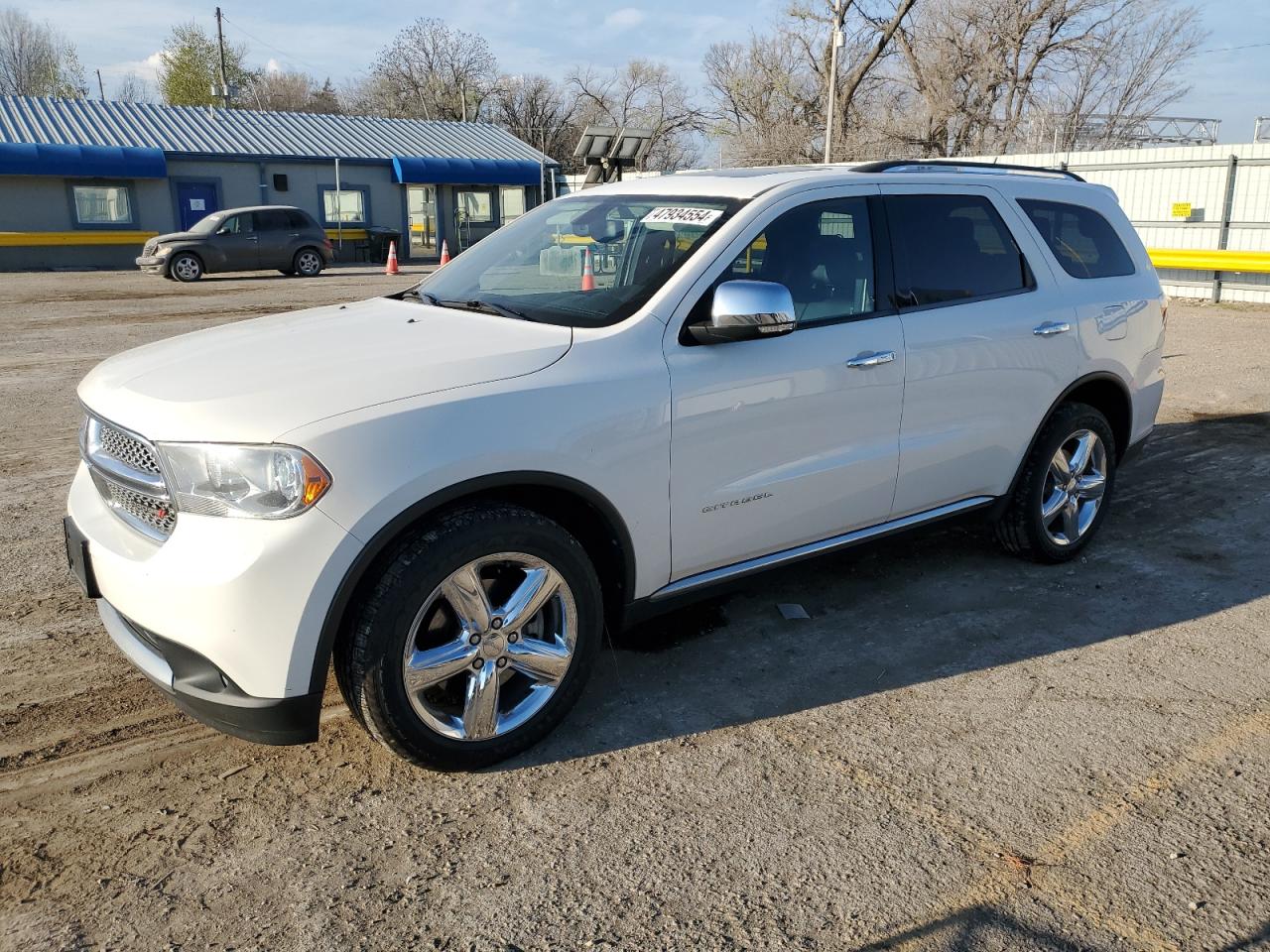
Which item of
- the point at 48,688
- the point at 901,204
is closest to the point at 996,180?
the point at 901,204

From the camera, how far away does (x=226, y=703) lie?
9.31ft

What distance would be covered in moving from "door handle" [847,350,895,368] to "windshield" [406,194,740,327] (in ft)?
2.34

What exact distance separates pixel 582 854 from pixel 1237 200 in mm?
18355

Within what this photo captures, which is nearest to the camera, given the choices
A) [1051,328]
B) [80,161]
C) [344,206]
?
[1051,328]

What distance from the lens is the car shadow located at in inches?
147

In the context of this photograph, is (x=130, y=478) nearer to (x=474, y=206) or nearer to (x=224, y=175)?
(x=224, y=175)

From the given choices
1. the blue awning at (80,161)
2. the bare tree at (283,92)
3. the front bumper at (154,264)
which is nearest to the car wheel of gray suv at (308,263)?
the front bumper at (154,264)

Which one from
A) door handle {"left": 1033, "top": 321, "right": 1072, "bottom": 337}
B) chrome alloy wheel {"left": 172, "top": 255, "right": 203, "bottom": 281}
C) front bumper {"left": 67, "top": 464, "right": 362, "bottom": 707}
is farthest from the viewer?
chrome alloy wheel {"left": 172, "top": 255, "right": 203, "bottom": 281}

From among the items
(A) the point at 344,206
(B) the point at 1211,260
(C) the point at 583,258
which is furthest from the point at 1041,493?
(A) the point at 344,206

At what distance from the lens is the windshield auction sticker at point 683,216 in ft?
12.7

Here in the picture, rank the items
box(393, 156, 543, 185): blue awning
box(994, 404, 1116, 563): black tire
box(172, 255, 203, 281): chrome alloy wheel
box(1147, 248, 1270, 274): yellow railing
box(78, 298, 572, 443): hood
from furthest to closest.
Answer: box(393, 156, 543, 185): blue awning < box(172, 255, 203, 281): chrome alloy wheel < box(1147, 248, 1270, 274): yellow railing < box(994, 404, 1116, 563): black tire < box(78, 298, 572, 443): hood

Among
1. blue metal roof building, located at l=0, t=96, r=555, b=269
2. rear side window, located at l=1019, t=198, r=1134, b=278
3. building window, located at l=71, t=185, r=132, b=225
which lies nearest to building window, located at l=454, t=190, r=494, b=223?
blue metal roof building, located at l=0, t=96, r=555, b=269

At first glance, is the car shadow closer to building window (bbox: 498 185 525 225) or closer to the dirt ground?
the dirt ground

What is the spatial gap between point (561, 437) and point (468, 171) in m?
33.3
